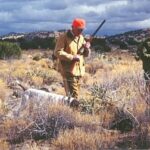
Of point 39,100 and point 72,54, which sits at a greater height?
point 72,54

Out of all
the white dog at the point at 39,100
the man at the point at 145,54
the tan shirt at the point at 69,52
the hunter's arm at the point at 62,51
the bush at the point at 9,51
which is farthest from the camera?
the bush at the point at 9,51

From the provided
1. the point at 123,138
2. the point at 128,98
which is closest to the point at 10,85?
the point at 128,98

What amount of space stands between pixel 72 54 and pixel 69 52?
7 centimetres

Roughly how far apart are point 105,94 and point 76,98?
1.01 m

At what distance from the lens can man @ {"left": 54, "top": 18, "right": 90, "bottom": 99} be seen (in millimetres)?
12156

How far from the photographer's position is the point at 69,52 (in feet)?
40.7

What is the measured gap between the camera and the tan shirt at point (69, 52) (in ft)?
40.3

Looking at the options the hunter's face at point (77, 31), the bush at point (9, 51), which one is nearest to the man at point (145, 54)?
the hunter's face at point (77, 31)

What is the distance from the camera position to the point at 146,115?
425 inches

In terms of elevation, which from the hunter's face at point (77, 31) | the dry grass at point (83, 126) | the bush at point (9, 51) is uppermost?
the hunter's face at point (77, 31)

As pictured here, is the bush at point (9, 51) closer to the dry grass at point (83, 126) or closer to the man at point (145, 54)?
the man at point (145, 54)

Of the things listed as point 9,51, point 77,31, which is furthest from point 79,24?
point 9,51

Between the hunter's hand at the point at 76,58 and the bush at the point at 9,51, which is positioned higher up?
the hunter's hand at the point at 76,58

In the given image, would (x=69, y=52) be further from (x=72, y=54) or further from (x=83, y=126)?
(x=83, y=126)
